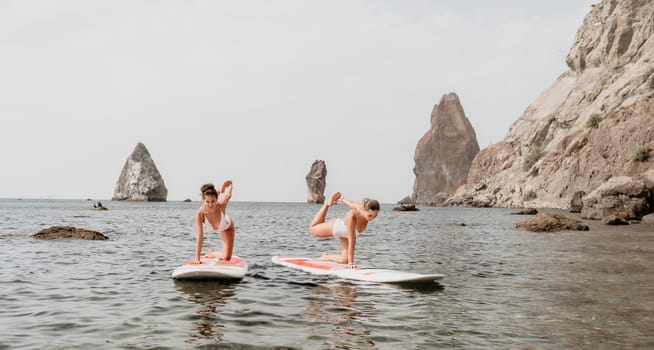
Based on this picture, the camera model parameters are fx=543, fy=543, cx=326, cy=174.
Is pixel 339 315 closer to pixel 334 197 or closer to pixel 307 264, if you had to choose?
pixel 334 197

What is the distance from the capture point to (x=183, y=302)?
10.4 metres

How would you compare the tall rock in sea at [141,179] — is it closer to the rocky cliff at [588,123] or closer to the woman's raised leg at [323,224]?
the rocky cliff at [588,123]

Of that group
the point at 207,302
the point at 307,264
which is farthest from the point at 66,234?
the point at 207,302

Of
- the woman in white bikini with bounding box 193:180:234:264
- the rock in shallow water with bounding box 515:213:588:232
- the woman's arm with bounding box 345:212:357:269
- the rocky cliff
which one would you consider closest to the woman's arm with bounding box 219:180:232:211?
the woman in white bikini with bounding box 193:180:234:264

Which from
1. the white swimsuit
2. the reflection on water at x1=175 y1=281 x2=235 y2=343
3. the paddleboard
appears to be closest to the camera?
the reflection on water at x1=175 y1=281 x2=235 y2=343

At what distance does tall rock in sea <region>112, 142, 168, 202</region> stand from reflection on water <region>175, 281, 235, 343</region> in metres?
170

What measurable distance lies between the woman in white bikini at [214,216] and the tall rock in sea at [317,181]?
150 metres

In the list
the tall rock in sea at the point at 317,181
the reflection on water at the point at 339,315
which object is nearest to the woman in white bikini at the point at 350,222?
the reflection on water at the point at 339,315

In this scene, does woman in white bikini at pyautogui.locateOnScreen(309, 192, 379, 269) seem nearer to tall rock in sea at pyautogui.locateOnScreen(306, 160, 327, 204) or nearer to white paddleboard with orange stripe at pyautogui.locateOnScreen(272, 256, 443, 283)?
white paddleboard with orange stripe at pyautogui.locateOnScreen(272, 256, 443, 283)

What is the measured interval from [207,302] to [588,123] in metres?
85.7

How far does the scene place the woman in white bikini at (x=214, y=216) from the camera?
1320cm

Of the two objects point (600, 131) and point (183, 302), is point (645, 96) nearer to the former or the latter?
point (600, 131)

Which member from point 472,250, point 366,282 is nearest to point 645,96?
point 472,250

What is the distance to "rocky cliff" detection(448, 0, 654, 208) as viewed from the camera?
70.2 meters
